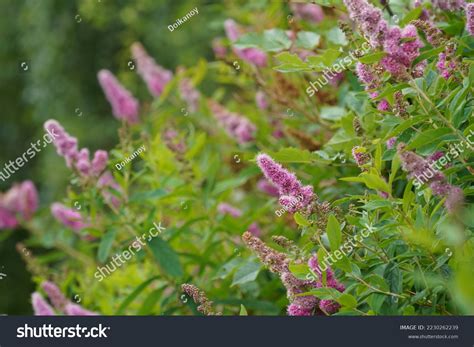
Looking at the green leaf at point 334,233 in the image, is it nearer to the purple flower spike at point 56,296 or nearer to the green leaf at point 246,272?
the green leaf at point 246,272

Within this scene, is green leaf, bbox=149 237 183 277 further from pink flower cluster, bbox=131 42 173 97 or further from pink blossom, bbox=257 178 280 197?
pink flower cluster, bbox=131 42 173 97

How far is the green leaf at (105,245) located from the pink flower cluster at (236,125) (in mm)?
683

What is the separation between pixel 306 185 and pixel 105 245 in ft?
2.59

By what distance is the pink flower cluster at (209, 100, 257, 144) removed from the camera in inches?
120

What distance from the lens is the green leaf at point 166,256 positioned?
2.49 m

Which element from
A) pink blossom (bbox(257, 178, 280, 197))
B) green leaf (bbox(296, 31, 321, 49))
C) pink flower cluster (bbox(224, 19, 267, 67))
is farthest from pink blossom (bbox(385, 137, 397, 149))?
pink flower cluster (bbox(224, 19, 267, 67))

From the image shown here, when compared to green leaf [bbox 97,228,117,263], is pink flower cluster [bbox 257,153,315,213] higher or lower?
higher

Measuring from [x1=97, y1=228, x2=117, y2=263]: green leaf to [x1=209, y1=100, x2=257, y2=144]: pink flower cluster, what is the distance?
0.68 meters

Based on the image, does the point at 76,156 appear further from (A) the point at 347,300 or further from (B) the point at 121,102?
(A) the point at 347,300

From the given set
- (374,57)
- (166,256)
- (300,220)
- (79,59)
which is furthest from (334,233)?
(79,59)

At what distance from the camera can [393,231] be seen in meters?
1.60

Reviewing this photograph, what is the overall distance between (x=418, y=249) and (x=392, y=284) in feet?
0.30

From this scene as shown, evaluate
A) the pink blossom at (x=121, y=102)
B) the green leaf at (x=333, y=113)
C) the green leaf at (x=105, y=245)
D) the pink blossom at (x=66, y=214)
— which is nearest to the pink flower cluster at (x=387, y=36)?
the green leaf at (x=333, y=113)

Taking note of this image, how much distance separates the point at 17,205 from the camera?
3.77 metres
